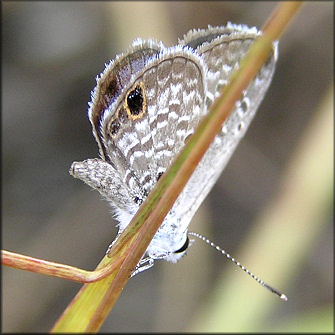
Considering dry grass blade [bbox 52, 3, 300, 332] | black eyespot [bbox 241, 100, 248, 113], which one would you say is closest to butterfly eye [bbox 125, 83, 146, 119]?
black eyespot [bbox 241, 100, 248, 113]

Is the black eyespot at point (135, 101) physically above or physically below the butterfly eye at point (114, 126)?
above

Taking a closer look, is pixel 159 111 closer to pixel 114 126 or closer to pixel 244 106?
pixel 114 126

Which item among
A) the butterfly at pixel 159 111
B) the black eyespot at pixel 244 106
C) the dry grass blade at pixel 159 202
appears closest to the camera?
the dry grass blade at pixel 159 202

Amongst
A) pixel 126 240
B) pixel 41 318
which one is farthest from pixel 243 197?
pixel 126 240

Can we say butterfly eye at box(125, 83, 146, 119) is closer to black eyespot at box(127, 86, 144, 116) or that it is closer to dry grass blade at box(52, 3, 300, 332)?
black eyespot at box(127, 86, 144, 116)

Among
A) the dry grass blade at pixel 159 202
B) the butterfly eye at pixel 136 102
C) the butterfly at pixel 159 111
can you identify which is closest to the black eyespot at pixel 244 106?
the butterfly at pixel 159 111

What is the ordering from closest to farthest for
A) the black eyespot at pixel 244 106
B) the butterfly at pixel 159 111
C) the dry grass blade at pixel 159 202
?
1. the dry grass blade at pixel 159 202
2. the butterfly at pixel 159 111
3. the black eyespot at pixel 244 106

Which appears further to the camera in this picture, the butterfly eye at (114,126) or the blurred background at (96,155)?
the blurred background at (96,155)

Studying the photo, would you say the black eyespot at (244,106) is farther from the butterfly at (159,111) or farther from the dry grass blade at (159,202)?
the dry grass blade at (159,202)
